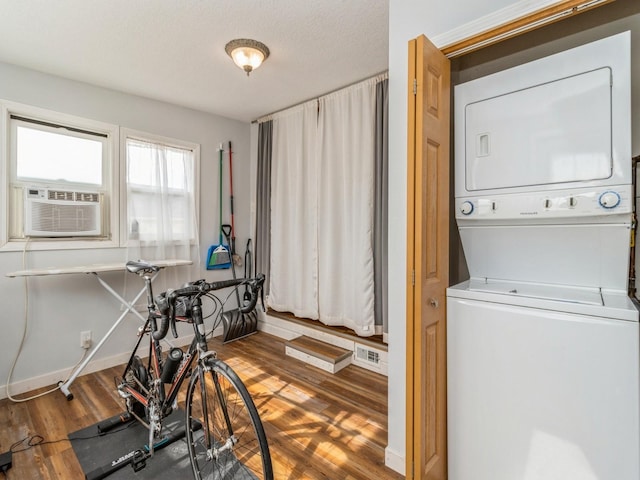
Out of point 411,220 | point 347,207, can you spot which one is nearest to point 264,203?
point 347,207

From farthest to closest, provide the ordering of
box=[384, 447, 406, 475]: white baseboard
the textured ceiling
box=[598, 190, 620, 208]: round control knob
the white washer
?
the textured ceiling
box=[384, 447, 406, 475]: white baseboard
box=[598, 190, 620, 208]: round control knob
the white washer

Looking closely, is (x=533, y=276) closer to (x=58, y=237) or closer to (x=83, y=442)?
(x=83, y=442)

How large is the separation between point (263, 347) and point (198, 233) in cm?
151

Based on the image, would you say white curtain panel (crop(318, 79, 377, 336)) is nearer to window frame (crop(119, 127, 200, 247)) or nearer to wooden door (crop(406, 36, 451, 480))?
wooden door (crop(406, 36, 451, 480))

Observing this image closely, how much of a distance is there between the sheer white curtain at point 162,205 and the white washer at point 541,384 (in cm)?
296

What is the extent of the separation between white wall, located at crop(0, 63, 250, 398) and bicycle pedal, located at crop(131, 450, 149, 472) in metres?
1.60

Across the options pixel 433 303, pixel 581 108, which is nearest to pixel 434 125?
pixel 581 108

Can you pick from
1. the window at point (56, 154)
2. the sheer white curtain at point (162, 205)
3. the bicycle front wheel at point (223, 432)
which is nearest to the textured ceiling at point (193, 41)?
the window at point (56, 154)

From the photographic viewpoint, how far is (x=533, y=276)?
149 centimetres

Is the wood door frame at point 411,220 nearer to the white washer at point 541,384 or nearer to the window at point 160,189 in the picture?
the white washer at point 541,384

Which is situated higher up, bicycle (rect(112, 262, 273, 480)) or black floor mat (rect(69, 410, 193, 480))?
bicycle (rect(112, 262, 273, 480))

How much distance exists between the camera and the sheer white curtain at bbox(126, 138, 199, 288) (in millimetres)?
3154

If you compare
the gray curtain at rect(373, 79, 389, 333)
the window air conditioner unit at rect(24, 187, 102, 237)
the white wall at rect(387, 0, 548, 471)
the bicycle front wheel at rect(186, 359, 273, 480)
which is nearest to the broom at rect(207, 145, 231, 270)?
the window air conditioner unit at rect(24, 187, 102, 237)

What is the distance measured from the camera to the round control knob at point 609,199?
1182mm
